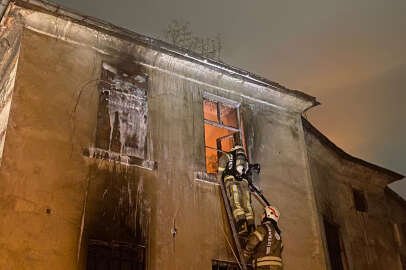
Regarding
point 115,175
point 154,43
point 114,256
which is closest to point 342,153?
point 154,43

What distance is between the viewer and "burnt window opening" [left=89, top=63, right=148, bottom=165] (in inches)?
335

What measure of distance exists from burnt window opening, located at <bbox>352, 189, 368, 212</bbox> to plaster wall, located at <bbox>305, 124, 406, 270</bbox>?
162 mm

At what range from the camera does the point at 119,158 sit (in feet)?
27.7

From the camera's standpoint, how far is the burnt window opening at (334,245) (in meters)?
13.3

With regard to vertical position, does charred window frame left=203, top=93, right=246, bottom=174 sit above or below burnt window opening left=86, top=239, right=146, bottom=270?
above

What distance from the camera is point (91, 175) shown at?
793cm

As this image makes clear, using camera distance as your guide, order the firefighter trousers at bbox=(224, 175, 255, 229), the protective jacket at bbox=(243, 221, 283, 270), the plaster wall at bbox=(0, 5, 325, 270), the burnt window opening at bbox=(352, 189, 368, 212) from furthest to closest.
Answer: the burnt window opening at bbox=(352, 189, 368, 212), the firefighter trousers at bbox=(224, 175, 255, 229), the protective jacket at bbox=(243, 221, 283, 270), the plaster wall at bbox=(0, 5, 325, 270)

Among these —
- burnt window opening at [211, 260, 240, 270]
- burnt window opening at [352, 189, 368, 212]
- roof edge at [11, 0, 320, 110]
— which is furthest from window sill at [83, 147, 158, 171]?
burnt window opening at [352, 189, 368, 212]

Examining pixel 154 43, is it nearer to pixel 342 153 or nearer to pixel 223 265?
pixel 223 265

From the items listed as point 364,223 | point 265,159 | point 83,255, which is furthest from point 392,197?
point 83,255

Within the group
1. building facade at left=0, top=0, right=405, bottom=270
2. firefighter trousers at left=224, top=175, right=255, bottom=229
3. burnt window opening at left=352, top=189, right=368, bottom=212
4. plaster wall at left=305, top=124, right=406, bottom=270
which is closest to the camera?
building facade at left=0, top=0, right=405, bottom=270

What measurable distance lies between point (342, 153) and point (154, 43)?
845 centimetres

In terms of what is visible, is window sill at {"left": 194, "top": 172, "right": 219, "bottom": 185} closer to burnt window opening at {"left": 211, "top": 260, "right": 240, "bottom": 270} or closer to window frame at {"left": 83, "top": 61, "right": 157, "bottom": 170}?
window frame at {"left": 83, "top": 61, "right": 157, "bottom": 170}

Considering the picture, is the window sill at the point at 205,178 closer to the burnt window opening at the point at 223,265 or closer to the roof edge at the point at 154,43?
the burnt window opening at the point at 223,265
